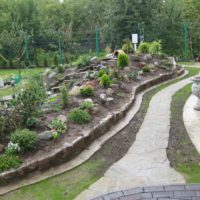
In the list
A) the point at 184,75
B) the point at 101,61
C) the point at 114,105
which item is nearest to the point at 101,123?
the point at 114,105

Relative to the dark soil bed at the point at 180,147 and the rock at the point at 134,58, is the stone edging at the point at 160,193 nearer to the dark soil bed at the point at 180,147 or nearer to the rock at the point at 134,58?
the dark soil bed at the point at 180,147

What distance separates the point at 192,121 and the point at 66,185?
11.1ft

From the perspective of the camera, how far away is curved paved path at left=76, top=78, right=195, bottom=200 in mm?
3954

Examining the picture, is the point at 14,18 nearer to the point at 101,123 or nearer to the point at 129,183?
the point at 101,123

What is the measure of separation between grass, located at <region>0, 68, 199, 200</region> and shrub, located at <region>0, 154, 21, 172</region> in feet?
1.21

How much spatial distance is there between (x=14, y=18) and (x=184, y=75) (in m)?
16.4

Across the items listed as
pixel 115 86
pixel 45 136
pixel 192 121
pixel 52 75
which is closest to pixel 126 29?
pixel 52 75

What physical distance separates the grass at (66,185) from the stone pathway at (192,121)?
1.70 m

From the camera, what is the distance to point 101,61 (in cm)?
1209

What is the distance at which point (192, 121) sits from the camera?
6.45 meters

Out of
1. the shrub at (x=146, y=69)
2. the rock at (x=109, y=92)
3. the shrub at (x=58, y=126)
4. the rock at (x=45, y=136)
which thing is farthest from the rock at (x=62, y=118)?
the shrub at (x=146, y=69)

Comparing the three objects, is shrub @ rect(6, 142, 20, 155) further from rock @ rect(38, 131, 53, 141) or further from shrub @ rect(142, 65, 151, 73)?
shrub @ rect(142, 65, 151, 73)

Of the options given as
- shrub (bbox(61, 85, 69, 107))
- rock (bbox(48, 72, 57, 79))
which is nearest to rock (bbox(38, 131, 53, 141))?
shrub (bbox(61, 85, 69, 107))

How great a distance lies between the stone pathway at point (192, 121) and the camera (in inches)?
216
